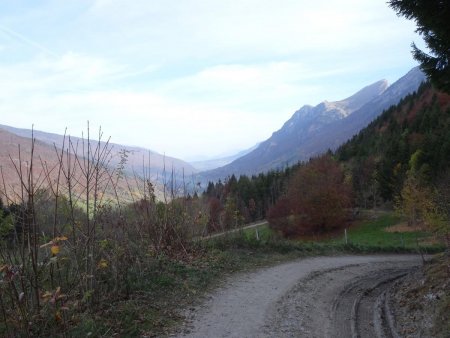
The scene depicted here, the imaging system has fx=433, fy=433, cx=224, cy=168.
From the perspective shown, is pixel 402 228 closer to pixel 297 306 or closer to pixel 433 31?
pixel 297 306

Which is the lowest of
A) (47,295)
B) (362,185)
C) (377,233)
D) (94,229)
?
(377,233)

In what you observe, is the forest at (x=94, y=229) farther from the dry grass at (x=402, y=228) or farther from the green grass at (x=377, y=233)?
the green grass at (x=377, y=233)

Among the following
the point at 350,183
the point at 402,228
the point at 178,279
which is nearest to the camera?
the point at 178,279

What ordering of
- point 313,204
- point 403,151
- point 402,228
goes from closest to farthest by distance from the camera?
point 402,228
point 313,204
point 403,151

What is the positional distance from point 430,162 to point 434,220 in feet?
106

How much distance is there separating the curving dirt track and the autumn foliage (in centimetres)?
4069

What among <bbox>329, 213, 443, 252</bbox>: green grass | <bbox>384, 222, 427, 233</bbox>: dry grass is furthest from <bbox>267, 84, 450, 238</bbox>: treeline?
<bbox>329, 213, 443, 252</bbox>: green grass

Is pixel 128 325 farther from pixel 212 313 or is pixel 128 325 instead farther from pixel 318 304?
pixel 318 304

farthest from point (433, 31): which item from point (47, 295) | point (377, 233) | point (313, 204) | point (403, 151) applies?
point (403, 151)

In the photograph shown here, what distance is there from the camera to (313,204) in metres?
55.6

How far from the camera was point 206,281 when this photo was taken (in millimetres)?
11602

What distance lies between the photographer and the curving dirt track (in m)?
8.28

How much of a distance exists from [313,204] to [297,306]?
153 ft

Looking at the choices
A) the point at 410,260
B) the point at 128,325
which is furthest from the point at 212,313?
the point at 410,260
